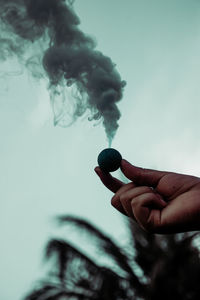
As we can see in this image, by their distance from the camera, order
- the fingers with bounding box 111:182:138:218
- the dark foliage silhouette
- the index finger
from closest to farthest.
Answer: the fingers with bounding box 111:182:138:218
the index finger
the dark foliage silhouette

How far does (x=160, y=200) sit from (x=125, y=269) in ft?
22.2

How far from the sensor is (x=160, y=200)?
80.2 inches

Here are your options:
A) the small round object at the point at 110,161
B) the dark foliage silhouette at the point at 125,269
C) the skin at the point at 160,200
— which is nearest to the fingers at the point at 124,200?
the skin at the point at 160,200

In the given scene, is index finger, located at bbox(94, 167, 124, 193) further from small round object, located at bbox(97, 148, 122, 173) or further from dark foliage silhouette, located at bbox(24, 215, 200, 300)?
dark foliage silhouette, located at bbox(24, 215, 200, 300)

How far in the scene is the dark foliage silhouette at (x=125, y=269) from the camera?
7574 millimetres

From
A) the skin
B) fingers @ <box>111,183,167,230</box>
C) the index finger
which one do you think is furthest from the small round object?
fingers @ <box>111,183,167,230</box>

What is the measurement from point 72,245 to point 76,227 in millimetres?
480

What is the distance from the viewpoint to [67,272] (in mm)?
7734

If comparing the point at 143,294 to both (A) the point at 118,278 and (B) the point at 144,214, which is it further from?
(B) the point at 144,214

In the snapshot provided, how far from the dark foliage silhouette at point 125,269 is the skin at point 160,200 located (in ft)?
19.9

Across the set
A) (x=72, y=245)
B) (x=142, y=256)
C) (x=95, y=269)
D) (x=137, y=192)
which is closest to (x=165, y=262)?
(x=142, y=256)

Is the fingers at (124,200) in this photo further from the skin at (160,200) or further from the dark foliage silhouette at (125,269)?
the dark foliage silhouette at (125,269)

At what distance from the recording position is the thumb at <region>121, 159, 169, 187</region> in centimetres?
226

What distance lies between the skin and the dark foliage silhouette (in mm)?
6050
